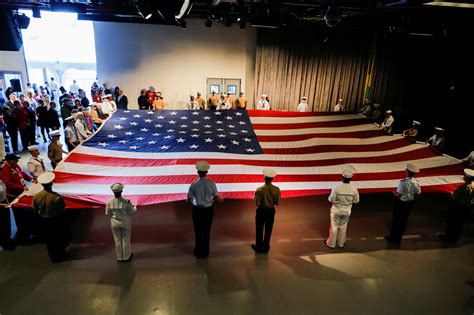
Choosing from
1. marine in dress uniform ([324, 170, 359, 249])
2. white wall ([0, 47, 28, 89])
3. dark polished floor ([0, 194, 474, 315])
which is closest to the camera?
dark polished floor ([0, 194, 474, 315])

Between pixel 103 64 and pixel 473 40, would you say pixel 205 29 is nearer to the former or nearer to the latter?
pixel 103 64

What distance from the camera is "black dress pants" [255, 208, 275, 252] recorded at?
397cm

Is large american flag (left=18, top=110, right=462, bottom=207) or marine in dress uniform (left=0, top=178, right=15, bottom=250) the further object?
large american flag (left=18, top=110, right=462, bottom=207)

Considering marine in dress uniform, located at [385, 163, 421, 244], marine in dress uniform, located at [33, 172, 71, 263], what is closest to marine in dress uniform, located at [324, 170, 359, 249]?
marine in dress uniform, located at [385, 163, 421, 244]

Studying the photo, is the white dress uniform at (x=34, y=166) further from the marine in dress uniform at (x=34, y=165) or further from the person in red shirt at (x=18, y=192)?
the person in red shirt at (x=18, y=192)

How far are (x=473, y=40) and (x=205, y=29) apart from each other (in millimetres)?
8327

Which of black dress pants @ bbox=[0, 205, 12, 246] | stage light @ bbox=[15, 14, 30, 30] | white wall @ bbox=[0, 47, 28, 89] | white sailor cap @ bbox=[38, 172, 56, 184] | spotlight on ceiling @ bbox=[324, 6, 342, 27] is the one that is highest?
spotlight on ceiling @ bbox=[324, 6, 342, 27]

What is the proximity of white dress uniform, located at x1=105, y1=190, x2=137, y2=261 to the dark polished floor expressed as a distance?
0.21 m

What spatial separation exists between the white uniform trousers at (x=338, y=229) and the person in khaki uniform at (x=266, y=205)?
0.88 metres

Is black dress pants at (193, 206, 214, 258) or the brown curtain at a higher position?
the brown curtain

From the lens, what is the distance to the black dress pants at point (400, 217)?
4.34 m

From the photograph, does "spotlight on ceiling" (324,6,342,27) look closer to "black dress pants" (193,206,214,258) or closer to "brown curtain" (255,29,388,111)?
"black dress pants" (193,206,214,258)

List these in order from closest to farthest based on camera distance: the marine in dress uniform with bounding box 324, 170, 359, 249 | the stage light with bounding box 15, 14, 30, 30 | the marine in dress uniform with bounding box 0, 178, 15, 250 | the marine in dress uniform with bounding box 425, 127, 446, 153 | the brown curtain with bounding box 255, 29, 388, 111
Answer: the marine in dress uniform with bounding box 0, 178, 15, 250, the marine in dress uniform with bounding box 324, 170, 359, 249, the marine in dress uniform with bounding box 425, 127, 446, 153, the stage light with bounding box 15, 14, 30, 30, the brown curtain with bounding box 255, 29, 388, 111

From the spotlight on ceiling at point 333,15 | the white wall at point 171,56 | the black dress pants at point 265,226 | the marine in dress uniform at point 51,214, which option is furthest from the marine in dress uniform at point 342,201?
the white wall at point 171,56
